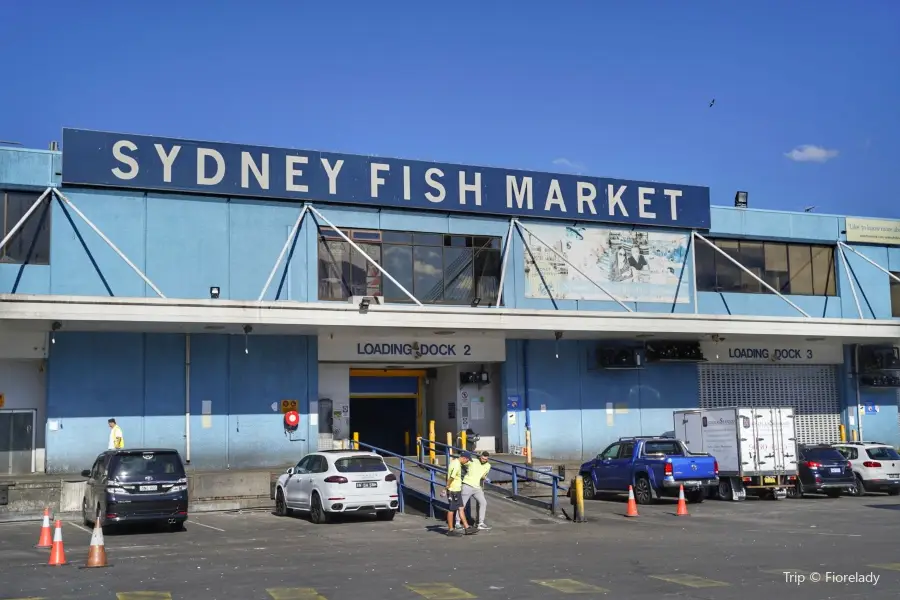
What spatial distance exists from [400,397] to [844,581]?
2293cm

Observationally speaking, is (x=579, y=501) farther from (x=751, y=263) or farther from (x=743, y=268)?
Result: (x=751, y=263)

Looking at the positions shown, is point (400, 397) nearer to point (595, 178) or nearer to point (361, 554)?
point (595, 178)

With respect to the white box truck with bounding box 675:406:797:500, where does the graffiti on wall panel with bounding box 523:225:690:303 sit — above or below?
above

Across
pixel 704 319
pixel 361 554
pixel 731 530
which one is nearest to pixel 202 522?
pixel 361 554

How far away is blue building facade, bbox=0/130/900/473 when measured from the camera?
26.7 metres

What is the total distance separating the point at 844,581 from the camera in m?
12.4

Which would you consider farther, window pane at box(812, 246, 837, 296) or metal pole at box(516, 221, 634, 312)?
window pane at box(812, 246, 837, 296)

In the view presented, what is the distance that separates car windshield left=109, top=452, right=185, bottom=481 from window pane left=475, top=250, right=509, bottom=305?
13576mm

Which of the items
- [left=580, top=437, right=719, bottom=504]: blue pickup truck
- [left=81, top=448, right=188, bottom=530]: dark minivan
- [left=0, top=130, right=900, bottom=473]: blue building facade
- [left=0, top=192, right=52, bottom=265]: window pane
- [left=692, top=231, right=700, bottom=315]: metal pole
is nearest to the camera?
[left=81, top=448, right=188, bottom=530]: dark minivan

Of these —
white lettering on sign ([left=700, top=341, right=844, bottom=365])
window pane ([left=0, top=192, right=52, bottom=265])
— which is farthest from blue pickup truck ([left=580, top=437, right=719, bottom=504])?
window pane ([left=0, top=192, right=52, bottom=265])

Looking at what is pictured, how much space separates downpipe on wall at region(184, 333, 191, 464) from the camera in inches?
1088

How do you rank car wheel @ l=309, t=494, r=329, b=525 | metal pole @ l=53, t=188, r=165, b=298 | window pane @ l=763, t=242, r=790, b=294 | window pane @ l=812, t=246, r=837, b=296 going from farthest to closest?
window pane @ l=812, t=246, r=837, b=296
window pane @ l=763, t=242, r=790, b=294
metal pole @ l=53, t=188, r=165, b=298
car wheel @ l=309, t=494, r=329, b=525

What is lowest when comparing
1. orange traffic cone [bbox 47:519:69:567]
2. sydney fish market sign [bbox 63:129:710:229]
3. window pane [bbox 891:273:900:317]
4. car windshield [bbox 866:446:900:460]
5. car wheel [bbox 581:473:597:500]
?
car wheel [bbox 581:473:597:500]

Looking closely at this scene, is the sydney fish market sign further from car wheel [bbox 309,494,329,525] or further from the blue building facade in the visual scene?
car wheel [bbox 309,494,329,525]
